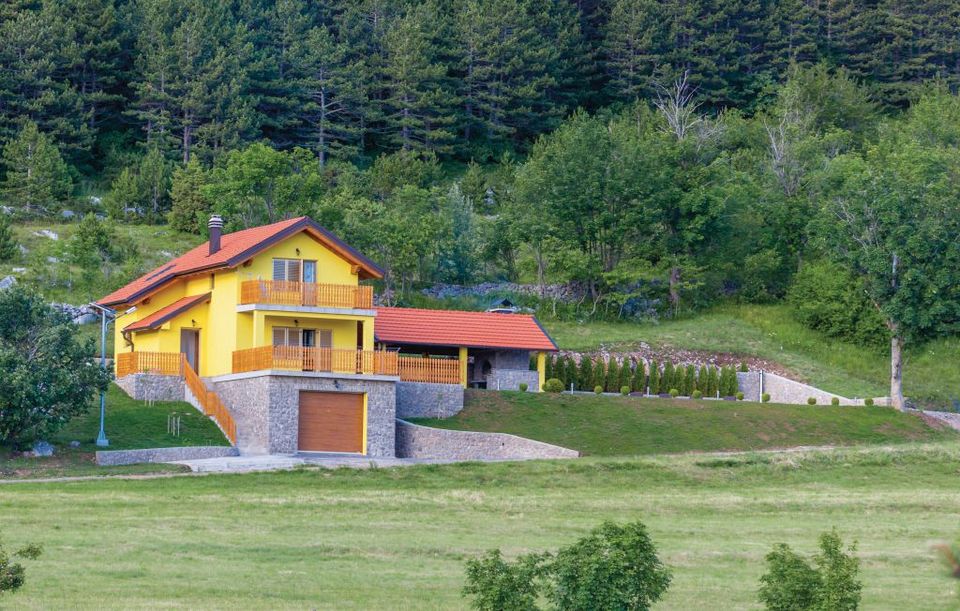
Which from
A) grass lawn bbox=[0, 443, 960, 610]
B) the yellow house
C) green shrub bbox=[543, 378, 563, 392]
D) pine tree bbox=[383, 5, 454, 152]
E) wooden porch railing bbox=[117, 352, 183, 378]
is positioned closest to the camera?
grass lawn bbox=[0, 443, 960, 610]

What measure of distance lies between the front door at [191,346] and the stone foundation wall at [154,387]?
1.59 m

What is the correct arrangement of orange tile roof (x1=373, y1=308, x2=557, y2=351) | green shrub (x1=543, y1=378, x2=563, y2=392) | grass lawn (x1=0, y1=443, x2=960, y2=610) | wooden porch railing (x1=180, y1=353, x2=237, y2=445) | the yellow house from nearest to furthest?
grass lawn (x1=0, y1=443, x2=960, y2=610)
wooden porch railing (x1=180, y1=353, x2=237, y2=445)
the yellow house
orange tile roof (x1=373, y1=308, x2=557, y2=351)
green shrub (x1=543, y1=378, x2=563, y2=392)

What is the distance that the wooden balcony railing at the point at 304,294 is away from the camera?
46.9 metres

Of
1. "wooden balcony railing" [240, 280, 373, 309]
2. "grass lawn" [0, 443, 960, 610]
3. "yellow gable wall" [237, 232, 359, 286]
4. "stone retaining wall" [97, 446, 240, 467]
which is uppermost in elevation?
"yellow gable wall" [237, 232, 359, 286]

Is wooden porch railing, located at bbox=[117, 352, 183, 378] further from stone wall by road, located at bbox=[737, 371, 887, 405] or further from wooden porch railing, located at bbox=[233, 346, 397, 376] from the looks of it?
stone wall by road, located at bbox=[737, 371, 887, 405]

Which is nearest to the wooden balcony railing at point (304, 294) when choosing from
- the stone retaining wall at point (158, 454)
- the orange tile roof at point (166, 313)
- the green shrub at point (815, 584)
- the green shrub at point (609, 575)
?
the orange tile roof at point (166, 313)

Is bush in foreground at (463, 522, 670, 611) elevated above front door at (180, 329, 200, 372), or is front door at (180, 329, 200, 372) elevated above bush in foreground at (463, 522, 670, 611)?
front door at (180, 329, 200, 372)

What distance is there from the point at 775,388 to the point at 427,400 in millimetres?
16249

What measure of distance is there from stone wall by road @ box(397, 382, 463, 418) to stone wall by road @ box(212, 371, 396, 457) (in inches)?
101

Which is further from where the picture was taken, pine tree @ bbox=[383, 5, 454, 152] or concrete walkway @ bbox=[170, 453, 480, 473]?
pine tree @ bbox=[383, 5, 454, 152]

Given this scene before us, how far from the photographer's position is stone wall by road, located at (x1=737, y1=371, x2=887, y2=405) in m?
57.6

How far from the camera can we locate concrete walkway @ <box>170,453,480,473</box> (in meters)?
40.7

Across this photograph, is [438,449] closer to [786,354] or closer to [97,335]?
[97,335]

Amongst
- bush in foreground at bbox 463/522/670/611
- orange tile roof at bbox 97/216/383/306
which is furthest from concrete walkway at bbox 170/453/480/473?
bush in foreground at bbox 463/522/670/611
